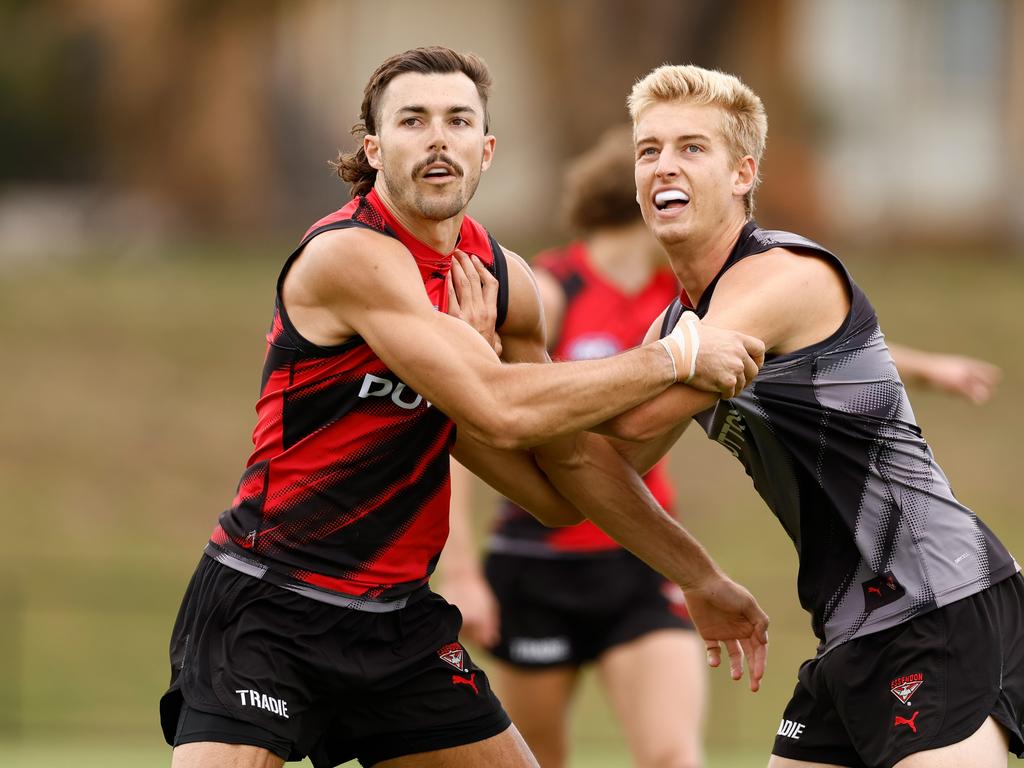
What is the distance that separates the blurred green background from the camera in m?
17.4

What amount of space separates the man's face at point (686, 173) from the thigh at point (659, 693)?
2618mm

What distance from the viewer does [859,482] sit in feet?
15.0

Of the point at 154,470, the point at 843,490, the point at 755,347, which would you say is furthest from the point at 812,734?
the point at 154,470

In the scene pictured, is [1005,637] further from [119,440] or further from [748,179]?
[119,440]

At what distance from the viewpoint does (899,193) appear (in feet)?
85.0

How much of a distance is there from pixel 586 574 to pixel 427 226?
2743 mm

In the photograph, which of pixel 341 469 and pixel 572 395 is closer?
pixel 572 395

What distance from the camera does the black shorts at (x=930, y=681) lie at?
445 centimetres

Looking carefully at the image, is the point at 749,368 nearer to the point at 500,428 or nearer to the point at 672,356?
the point at 672,356

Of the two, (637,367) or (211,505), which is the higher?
(637,367)

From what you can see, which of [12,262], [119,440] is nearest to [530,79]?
[12,262]

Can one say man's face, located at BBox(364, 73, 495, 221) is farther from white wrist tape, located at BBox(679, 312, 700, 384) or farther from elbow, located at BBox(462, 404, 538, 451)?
white wrist tape, located at BBox(679, 312, 700, 384)

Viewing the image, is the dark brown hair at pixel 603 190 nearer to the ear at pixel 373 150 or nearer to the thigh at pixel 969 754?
the ear at pixel 373 150

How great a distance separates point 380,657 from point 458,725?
295 millimetres
